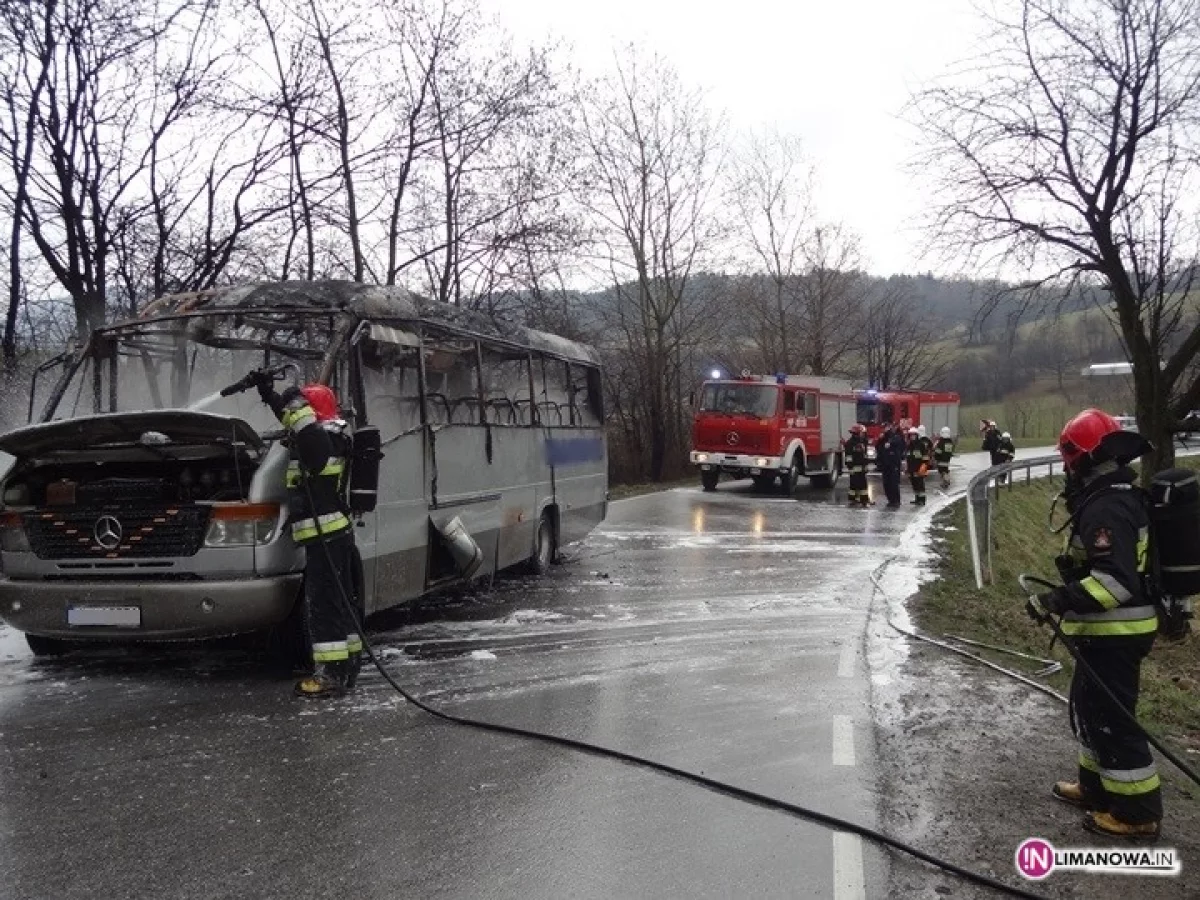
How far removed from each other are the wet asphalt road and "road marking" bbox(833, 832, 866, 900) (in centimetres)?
1

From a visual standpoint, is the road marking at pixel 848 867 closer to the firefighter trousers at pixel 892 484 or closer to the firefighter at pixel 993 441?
the firefighter trousers at pixel 892 484

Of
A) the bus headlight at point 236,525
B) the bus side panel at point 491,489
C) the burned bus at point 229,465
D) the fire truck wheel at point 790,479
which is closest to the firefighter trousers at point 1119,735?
the burned bus at point 229,465

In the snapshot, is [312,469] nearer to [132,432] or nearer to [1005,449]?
[132,432]

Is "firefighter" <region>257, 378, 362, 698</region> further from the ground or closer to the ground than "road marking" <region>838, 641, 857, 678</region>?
further from the ground

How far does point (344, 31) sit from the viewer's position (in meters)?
18.2

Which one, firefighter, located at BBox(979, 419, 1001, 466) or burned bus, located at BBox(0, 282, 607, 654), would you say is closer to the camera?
burned bus, located at BBox(0, 282, 607, 654)

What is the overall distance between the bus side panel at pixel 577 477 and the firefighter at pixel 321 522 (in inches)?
201

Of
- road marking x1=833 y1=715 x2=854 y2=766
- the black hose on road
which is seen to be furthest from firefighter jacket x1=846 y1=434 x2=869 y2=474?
the black hose on road

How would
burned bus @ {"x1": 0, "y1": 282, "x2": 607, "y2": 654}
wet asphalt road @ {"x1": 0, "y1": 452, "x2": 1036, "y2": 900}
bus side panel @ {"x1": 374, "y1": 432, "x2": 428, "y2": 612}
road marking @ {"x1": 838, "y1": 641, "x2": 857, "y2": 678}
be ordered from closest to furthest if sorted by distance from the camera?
wet asphalt road @ {"x1": 0, "y1": 452, "x2": 1036, "y2": 900} < burned bus @ {"x1": 0, "y1": 282, "x2": 607, "y2": 654} < road marking @ {"x1": 838, "y1": 641, "x2": 857, "y2": 678} < bus side panel @ {"x1": 374, "y1": 432, "x2": 428, "y2": 612}

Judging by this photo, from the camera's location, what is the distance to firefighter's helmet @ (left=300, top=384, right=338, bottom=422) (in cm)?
593

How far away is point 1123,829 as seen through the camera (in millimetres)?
3971

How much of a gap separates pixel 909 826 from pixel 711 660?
299cm

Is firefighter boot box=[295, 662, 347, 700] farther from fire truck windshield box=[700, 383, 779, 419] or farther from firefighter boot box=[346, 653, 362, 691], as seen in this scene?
fire truck windshield box=[700, 383, 779, 419]

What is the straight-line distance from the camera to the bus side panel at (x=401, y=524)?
7047 mm
